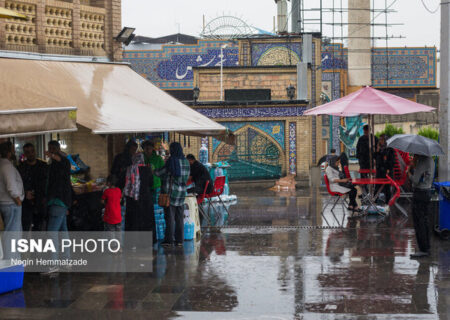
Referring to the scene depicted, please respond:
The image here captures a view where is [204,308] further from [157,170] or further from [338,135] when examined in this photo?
[338,135]

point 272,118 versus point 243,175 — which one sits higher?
point 272,118

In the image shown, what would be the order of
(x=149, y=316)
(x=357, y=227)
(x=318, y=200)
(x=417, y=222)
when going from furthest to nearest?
(x=318, y=200)
(x=357, y=227)
(x=417, y=222)
(x=149, y=316)

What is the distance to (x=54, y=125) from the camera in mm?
7566

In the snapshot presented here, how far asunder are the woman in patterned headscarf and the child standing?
23 centimetres

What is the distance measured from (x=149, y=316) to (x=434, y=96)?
2552 centimetres

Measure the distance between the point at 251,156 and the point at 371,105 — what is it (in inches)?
400

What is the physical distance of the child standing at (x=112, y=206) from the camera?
992cm

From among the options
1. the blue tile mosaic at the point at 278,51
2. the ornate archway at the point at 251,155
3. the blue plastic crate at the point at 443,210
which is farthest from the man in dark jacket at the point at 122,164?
the blue tile mosaic at the point at 278,51

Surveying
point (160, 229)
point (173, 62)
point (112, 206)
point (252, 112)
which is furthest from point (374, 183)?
point (173, 62)

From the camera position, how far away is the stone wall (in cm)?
1152

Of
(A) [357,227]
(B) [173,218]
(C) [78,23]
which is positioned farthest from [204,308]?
(C) [78,23]

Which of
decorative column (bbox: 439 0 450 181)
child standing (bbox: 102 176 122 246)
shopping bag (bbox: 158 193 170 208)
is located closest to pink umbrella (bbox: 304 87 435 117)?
decorative column (bbox: 439 0 450 181)

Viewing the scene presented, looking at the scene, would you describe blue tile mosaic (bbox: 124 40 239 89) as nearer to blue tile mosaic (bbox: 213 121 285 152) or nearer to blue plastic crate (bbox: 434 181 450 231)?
blue tile mosaic (bbox: 213 121 285 152)

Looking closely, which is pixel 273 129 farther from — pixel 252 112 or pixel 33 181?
pixel 33 181
